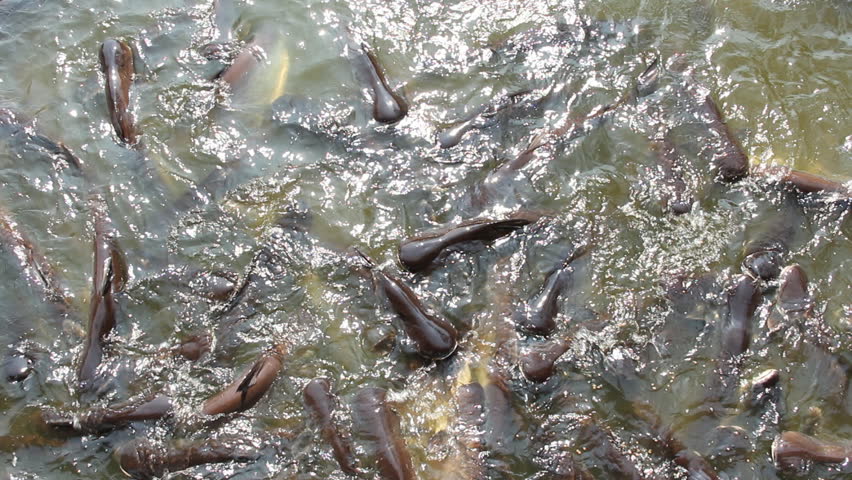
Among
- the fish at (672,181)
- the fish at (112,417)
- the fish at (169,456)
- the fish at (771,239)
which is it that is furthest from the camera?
the fish at (672,181)

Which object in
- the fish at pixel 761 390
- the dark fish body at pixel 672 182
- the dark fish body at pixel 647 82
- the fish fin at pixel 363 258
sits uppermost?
the dark fish body at pixel 647 82

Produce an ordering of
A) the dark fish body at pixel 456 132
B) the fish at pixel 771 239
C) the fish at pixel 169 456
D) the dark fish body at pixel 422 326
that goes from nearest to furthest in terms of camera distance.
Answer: the fish at pixel 169 456
the dark fish body at pixel 422 326
the fish at pixel 771 239
the dark fish body at pixel 456 132

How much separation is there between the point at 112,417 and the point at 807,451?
3636 mm

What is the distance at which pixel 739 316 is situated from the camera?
3639 millimetres

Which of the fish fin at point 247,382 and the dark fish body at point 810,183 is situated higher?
the dark fish body at point 810,183

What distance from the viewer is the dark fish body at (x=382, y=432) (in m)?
3.17

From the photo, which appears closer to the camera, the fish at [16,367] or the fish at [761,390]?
the fish at [761,390]

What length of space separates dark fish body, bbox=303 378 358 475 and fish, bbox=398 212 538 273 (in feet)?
2.88

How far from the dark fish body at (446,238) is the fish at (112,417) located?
157 cm

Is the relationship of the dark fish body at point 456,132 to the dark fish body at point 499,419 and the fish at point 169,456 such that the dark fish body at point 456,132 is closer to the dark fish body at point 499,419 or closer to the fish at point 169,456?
the dark fish body at point 499,419

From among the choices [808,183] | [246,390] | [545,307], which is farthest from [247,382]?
[808,183]

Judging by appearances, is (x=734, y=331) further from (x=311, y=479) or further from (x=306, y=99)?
(x=306, y=99)

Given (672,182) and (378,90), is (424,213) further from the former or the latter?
(672,182)

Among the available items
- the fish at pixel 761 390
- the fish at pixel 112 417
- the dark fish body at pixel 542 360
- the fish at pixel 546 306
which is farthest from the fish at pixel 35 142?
the fish at pixel 761 390
